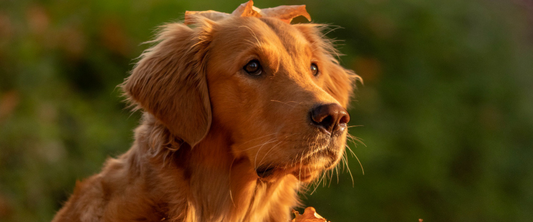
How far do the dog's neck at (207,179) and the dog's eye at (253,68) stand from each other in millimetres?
432

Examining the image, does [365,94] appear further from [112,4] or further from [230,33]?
[230,33]

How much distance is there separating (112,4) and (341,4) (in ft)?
12.9

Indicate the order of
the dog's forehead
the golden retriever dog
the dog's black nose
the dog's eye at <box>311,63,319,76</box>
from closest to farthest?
1. the dog's black nose
2. the golden retriever dog
3. the dog's forehead
4. the dog's eye at <box>311,63,319,76</box>

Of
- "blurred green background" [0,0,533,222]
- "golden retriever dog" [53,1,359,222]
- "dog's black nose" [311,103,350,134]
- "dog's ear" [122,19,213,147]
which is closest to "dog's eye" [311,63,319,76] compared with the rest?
"golden retriever dog" [53,1,359,222]

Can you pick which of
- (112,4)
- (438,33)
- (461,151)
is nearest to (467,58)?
(438,33)

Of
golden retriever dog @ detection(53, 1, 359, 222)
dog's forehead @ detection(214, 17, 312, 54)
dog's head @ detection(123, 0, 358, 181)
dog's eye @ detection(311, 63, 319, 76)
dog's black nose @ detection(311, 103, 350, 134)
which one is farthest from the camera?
dog's eye @ detection(311, 63, 319, 76)

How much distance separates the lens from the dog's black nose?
7.95 ft

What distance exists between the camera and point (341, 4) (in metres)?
8.35

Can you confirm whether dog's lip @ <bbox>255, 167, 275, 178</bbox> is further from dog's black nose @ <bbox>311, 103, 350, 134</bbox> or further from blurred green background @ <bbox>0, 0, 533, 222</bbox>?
blurred green background @ <bbox>0, 0, 533, 222</bbox>

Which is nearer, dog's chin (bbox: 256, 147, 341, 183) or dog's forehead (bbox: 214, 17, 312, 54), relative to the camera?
dog's chin (bbox: 256, 147, 341, 183)

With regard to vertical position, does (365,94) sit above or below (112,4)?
below

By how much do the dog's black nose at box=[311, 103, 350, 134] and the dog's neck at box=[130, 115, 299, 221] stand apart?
0.68m

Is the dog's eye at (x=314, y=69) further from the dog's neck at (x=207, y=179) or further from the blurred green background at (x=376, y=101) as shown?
the blurred green background at (x=376, y=101)

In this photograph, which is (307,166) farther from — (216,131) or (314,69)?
(314,69)
